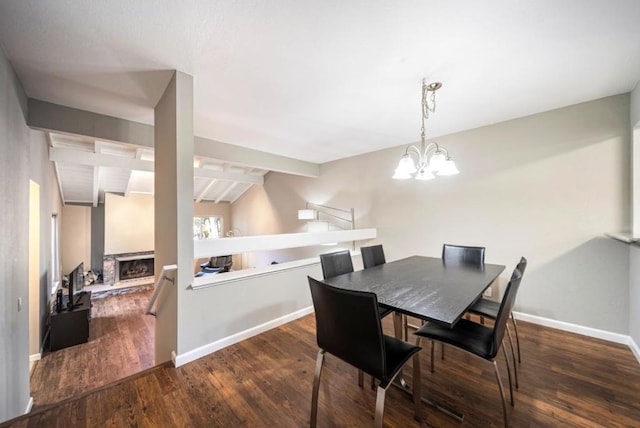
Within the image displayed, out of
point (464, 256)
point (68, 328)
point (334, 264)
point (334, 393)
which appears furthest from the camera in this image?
point (68, 328)

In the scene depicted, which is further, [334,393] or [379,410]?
[334,393]

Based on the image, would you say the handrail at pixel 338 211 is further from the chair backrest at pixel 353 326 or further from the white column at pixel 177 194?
the chair backrest at pixel 353 326

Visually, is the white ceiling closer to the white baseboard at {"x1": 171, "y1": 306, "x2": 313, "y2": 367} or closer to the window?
the white baseboard at {"x1": 171, "y1": 306, "x2": 313, "y2": 367}

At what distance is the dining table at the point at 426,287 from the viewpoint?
1.43 m

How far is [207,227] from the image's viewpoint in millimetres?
8828

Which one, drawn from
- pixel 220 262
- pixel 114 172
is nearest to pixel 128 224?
pixel 114 172

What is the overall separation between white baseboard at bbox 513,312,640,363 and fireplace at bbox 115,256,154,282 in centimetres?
848

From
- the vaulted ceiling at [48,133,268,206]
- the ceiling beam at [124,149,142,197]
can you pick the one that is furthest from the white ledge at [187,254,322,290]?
the ceiling beam at [124,149,142,197]

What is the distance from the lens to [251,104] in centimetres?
272

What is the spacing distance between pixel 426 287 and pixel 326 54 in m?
1.94

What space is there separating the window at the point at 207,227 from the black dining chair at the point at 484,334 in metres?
8.40

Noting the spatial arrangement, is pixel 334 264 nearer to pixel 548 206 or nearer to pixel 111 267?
pixel 548 206

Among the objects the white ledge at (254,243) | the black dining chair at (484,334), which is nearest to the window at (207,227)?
the white ledge at (254,243)

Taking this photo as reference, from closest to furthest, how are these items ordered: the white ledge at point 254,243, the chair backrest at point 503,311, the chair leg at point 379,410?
1. the chair leg at point 379,410
2. the chair backrest at point 503,311
3. the white ledge at point 254,243
